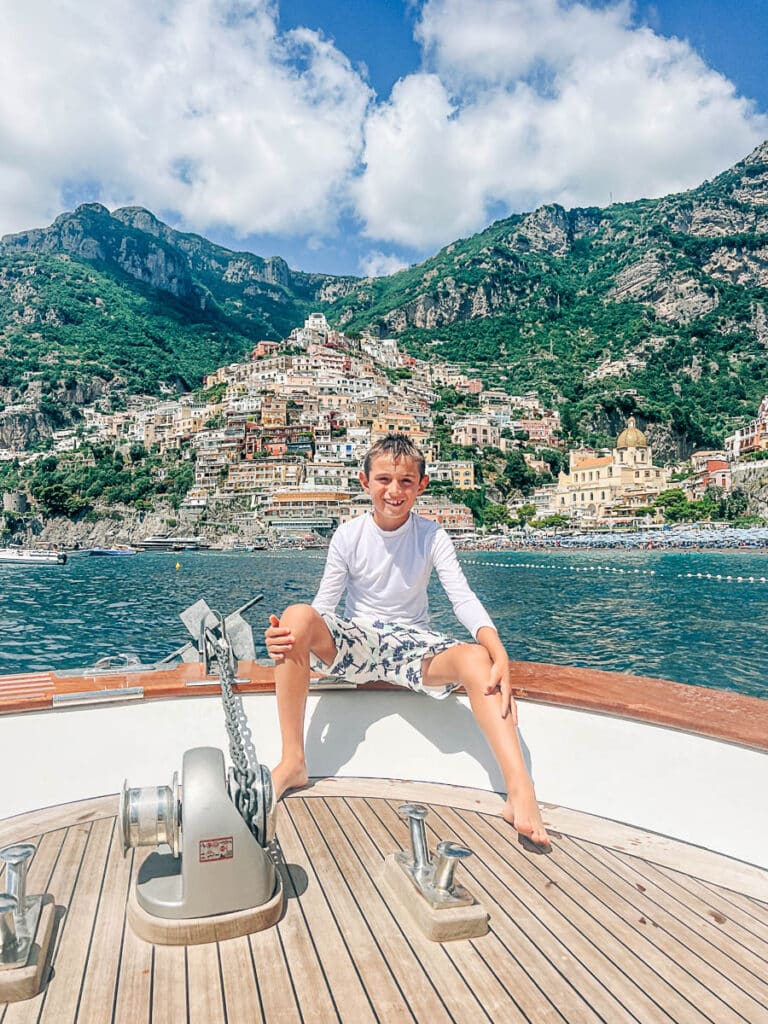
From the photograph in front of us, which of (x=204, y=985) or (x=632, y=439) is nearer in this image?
(x=204, y=985)

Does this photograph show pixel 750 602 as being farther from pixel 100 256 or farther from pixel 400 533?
pixel 100 256

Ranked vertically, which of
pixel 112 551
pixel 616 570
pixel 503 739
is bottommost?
pixel 616 570

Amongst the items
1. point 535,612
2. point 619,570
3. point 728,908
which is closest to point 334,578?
point 728,908

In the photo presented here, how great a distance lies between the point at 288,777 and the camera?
1594mm

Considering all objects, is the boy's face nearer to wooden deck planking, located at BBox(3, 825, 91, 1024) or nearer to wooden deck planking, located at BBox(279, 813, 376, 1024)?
wooden deck planking, located at BBox(279, 813, 376, 1024)

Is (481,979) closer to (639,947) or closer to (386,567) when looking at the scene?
(639,947)

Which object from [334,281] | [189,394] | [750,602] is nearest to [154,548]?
[189,394]

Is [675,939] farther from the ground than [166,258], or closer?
closer

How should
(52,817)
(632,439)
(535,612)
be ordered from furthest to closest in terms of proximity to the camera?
(632,439), (535,612), (52,817)

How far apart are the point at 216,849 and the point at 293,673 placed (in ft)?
Result: 1.82

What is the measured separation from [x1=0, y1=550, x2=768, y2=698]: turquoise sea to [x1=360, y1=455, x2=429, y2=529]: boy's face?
897 cm

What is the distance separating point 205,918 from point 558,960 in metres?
0.55

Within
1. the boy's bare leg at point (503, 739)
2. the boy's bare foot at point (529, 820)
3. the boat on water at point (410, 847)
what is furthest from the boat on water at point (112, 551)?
the boy's bare foot at point (529, 820)

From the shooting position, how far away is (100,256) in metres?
113
